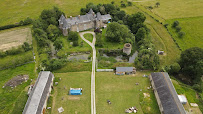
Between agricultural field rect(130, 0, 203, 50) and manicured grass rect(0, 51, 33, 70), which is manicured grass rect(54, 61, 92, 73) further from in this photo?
agricultural field rect(130, 0, 203, 50)

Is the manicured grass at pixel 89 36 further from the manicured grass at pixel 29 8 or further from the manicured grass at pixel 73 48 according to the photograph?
the manicured grass at pixel 29 8

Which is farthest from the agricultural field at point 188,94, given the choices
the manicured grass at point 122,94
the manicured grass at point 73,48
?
the manicured grass at point 73,48

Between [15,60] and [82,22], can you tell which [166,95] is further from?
[15,60]

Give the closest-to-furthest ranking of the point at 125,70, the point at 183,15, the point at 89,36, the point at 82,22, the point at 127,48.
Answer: the point at 125,70 → the point at 127,48 → the point at 89,36 → the point at 82,22 → the point at 183,15

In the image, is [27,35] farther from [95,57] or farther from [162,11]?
[162,11]

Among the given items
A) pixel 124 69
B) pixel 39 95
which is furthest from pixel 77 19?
pixel 39 95

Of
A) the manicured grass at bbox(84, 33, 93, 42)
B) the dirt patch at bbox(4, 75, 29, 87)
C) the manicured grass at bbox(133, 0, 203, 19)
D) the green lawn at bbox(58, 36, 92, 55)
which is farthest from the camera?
the manicured grass at bbox(133, 0, 203, 19)

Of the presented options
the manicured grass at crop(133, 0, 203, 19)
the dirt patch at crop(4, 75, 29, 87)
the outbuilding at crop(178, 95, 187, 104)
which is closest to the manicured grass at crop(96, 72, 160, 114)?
the outbuilding at crop(178, 95, 187, 104)
